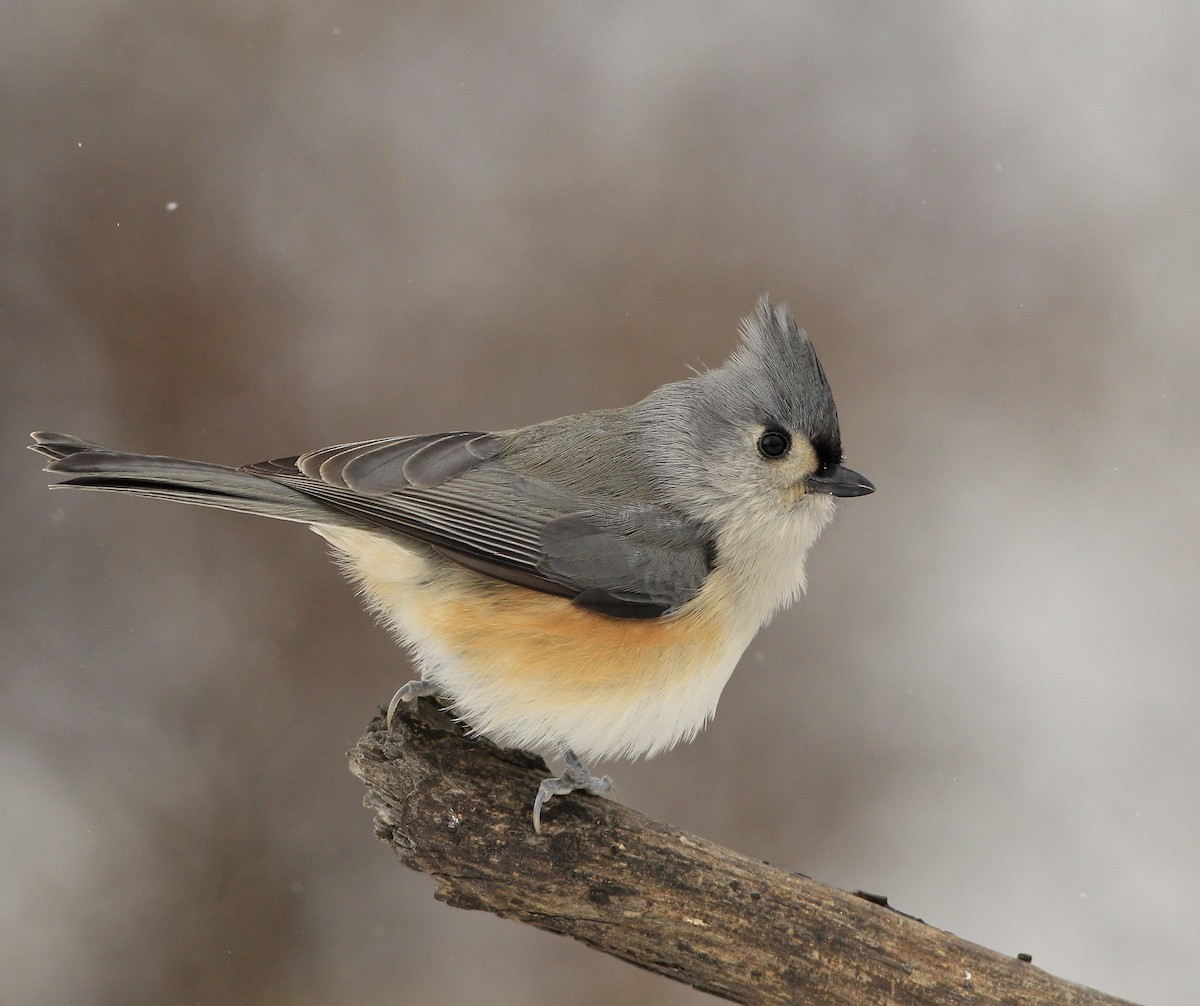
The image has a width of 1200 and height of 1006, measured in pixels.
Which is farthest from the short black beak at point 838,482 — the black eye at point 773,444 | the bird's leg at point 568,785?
the bird's leg at point 568,785

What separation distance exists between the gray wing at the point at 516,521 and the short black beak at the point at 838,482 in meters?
0.34

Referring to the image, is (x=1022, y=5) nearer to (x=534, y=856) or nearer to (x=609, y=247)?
(x=609, y=247)

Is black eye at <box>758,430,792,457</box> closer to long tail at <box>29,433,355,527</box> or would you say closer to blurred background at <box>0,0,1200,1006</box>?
long tail at <box>29,433,355,527</box>

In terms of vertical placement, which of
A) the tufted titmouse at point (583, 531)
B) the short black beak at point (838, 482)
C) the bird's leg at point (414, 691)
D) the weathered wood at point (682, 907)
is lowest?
the weathered wood at point (682, 907)

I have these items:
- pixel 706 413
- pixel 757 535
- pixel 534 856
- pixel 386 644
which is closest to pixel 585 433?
pixel 706 413

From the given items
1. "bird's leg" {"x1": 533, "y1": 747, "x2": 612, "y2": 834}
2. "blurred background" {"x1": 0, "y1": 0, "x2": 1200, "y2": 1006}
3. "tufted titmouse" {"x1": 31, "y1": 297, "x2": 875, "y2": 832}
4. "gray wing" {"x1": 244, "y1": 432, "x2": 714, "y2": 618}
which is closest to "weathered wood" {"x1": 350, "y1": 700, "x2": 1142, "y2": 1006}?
"bird's leg" {"x1": 533, "y1": 747, "x2": 612, "y2": 834}

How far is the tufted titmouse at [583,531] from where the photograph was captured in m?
2.67

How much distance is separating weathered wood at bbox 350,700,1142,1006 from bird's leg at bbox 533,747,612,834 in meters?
0.03

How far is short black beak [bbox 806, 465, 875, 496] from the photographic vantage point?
287 centimetres

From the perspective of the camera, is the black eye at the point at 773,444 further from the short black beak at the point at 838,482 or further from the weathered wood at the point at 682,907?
the weathered wood at the point at 682,907

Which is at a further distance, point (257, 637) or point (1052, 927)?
point (1052, 927)

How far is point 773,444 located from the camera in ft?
9.64

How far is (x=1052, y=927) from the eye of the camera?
451cm

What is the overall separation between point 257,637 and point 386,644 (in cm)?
48
